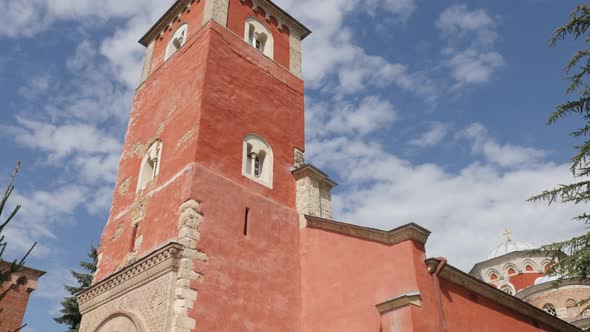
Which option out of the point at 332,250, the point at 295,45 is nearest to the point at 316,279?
the point at 332,250

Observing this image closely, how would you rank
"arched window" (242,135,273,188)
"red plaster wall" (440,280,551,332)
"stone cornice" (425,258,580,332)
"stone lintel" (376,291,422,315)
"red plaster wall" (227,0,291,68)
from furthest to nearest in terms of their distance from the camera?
"red plaster wall" (227,0,291,68), "arched window" (242,135,273,188), "stone cornice" (425,258,580,332), "red plaster wall" (440,280,551,332), "stone lintel" (376,291,422,315)

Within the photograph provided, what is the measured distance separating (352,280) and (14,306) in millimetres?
12694

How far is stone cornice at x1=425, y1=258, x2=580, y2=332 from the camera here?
1084cm

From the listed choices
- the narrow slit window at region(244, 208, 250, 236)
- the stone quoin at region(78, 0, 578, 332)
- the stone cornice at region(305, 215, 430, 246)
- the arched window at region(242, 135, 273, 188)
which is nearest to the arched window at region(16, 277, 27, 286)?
the stone quoin at region(78, 0, 578, 332)

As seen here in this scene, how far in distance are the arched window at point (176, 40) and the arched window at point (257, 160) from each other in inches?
195

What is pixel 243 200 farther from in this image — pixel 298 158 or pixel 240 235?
pixel 298 158

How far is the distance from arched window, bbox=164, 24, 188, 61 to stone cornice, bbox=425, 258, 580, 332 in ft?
35.3

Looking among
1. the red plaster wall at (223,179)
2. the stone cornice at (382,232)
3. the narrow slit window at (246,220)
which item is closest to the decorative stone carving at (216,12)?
the red plaster wall at (223,179)

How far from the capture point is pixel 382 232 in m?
10.9

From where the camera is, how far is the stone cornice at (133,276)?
33.8 ft

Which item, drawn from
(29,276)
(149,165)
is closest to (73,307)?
(29,276)

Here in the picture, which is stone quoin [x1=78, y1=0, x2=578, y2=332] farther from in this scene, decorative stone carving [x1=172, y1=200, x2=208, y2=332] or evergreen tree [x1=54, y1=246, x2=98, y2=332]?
evergreen tree [x1=54, y1=246, x2=98, y2=332]

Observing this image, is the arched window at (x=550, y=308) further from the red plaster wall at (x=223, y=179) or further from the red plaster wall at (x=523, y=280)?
the red plaster wall at (x=223, y=179)

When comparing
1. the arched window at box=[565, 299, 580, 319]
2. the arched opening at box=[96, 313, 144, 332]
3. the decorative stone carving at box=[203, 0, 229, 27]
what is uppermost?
the decorative stone carving at box=[203, 0, 229, 27]
